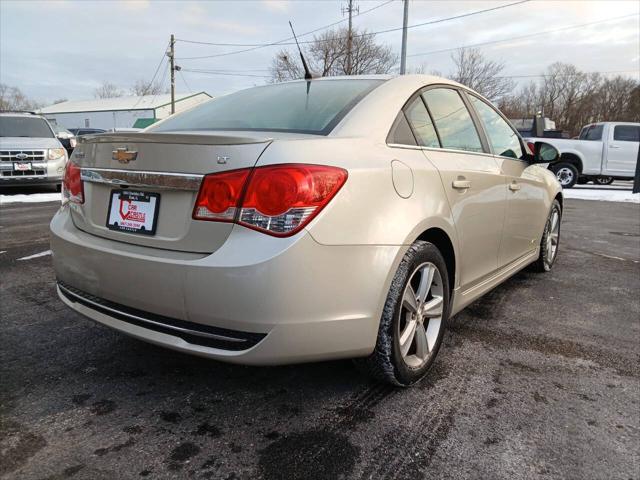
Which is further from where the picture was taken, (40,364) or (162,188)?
(40,364)

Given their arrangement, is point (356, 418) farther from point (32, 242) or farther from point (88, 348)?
point (32, 242)

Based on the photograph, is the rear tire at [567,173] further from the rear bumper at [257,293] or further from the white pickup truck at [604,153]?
the rear bumper at [257,293]

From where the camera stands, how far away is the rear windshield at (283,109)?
7.50ft

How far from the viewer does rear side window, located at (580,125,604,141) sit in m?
14.2

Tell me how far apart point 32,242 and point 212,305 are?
467 cm

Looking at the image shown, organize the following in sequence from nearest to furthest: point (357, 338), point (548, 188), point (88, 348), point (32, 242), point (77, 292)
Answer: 1. point (357, 338)
2. point (77, 292)
3. point (88, 348)
4. point (548, 188)
5. point (32, 242)

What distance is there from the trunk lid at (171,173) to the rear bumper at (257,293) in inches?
2.1

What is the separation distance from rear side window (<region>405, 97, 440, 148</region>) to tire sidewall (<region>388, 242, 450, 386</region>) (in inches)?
22.6

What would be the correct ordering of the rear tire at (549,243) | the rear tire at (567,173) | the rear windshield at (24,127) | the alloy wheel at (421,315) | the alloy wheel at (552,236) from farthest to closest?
the rear tire at (567,173) → the rear windshield at (24,127) → the alloy wheel at (552,236) → the rear tire at (549,243) → the alloy wheel at (421,315)

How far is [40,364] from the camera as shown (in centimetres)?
252

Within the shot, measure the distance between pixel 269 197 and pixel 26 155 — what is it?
A: 34.1ft

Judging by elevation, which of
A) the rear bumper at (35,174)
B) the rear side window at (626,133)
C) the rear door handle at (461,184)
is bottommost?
the rear bumper at (35,174)

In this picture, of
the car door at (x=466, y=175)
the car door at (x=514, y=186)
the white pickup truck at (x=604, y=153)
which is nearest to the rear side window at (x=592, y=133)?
the white pickup truck at (x=604, y=153)

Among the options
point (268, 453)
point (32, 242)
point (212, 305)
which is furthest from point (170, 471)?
point (32, 242)
